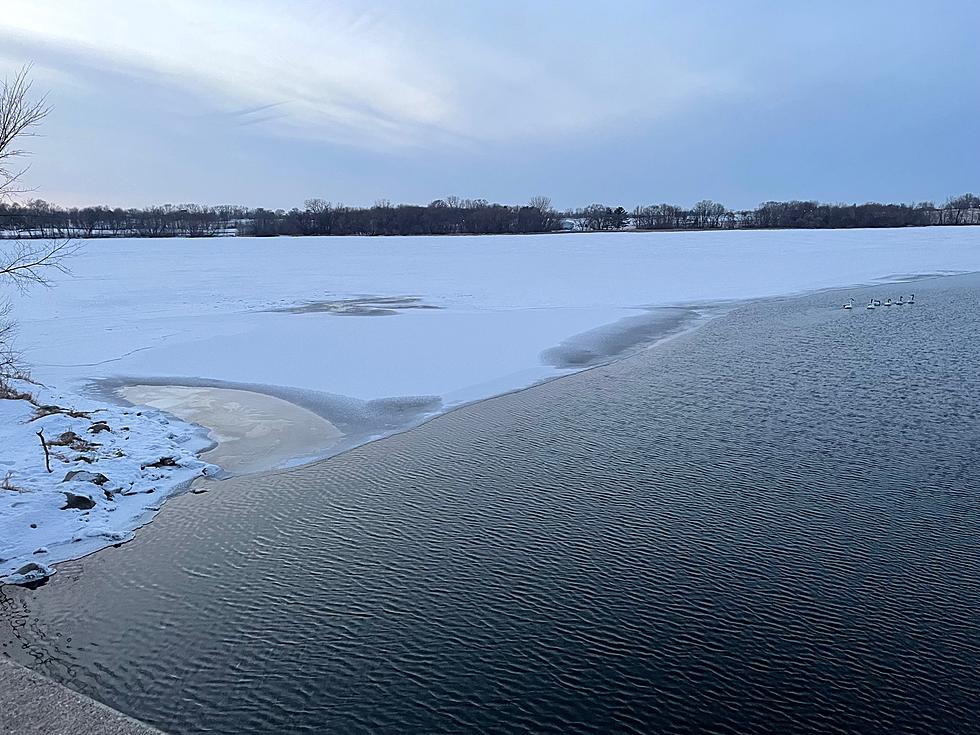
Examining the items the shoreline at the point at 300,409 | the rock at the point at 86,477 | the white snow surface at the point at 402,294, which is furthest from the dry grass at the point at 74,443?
the white snow surface at the point at 402,294

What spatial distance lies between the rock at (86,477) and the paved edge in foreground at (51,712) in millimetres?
3182

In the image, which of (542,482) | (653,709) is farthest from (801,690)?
(542,482)

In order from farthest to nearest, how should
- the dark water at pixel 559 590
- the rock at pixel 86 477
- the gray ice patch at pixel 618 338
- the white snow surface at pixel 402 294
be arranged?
the gray ice patch at pixel 618 338
the white snow surface at pixel 402 294
the rock at pixel 86 477
the dark water at pixel 559 590

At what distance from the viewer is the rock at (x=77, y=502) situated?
6510mm

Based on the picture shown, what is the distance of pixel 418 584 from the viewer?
5.28 m

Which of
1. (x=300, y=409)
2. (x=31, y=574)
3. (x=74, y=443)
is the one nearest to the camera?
(x=31, y=574)

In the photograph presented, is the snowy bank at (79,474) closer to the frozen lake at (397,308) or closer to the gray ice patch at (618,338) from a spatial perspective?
the frozen lake at (397,308)

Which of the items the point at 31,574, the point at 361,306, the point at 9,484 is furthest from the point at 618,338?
the point at 31,574

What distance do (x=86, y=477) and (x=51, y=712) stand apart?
12.3 ft

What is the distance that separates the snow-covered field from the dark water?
1689 millimetres

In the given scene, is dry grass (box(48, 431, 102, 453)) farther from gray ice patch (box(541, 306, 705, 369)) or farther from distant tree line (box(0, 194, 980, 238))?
distant tree line (box(0, 194, 980, 238))

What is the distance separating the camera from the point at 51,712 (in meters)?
3.57

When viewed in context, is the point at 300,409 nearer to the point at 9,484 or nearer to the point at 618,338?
the point at 9,484

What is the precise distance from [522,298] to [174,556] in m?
16.0
